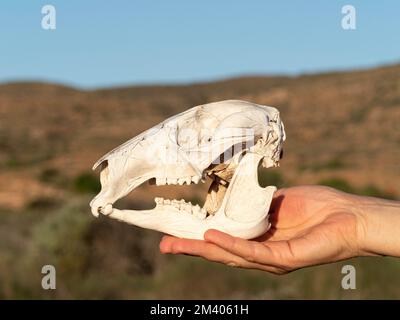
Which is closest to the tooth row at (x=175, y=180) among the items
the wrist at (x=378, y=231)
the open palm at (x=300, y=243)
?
the open palm at (x=300, y=243)

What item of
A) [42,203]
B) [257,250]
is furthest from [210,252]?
[42,203]

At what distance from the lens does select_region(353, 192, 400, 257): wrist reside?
459cm

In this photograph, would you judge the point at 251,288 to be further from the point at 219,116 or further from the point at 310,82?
the point at 310,82

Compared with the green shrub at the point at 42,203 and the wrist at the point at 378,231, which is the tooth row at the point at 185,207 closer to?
the wrist at the point at 378,231

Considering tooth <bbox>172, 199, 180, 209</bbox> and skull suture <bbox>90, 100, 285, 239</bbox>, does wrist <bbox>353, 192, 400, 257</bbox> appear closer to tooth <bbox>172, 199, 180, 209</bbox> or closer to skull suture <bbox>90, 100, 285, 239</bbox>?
skull suture <bbox>90, 100, 285, 239</bbox>

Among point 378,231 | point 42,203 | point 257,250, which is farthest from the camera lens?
point 42,203

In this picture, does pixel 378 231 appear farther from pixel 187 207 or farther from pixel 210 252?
pixel 187 207

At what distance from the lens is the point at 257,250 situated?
14.2 feet

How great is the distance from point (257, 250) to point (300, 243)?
249mm

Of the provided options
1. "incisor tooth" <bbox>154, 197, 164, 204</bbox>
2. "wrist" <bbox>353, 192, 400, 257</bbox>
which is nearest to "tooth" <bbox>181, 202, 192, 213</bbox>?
"incisor tooth" <bbox>154, 197, 164, 204</bbox>

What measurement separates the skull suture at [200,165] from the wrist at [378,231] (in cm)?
57

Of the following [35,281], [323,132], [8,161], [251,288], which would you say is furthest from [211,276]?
[323,132]

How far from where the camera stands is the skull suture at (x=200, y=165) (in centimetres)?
464

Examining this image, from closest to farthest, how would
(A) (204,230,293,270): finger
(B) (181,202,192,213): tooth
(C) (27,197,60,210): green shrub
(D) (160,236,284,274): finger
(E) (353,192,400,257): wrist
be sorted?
(A) (204,230,293,270): finger
(D) (160,236,284,274): finger
(E) (353,192,400,257): wrist
(B) (181,202,192,213): tooth
(C) (27,197,60,210): green shrub
